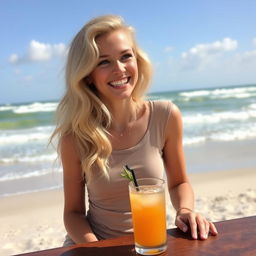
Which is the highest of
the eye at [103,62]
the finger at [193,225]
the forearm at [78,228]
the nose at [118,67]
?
the eye at [103,62]

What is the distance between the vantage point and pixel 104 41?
1.99 m

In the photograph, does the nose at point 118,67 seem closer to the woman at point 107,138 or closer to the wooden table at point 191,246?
the woman at point 107,138

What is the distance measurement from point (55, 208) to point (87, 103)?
311 centimetres

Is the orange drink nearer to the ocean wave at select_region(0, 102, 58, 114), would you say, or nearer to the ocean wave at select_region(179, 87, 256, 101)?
the ocean wave at select_region(0, 102, 58, 114)

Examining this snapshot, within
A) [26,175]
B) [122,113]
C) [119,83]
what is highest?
[119,83]

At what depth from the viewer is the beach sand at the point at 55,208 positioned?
13.1 ft

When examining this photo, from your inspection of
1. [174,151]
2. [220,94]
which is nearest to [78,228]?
[174,151]

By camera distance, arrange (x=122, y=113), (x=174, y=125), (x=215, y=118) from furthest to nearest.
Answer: (x=215, y=118), (x=122, y=113), (x=174, y=125)

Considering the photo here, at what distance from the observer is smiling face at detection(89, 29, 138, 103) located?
6.51ft

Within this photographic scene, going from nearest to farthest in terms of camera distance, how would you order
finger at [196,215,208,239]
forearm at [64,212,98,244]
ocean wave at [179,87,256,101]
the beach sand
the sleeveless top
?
finger at [196,215,208,239], forearm at [64,212,98,244], the sleeveless top, the beach sand, ocean wave at [179,87,256,101]

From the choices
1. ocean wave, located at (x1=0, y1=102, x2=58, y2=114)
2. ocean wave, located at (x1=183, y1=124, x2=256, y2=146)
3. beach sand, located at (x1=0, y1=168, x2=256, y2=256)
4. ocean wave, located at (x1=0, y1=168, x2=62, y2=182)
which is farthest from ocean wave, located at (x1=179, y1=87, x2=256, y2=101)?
beach sand, located at (x1=0, y1=168, x2=256, y2=256)

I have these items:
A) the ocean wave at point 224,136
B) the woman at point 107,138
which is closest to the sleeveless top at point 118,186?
the woman at point 107,138

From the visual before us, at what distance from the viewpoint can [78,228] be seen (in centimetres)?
186

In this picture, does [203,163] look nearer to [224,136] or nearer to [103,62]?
[224,136]
